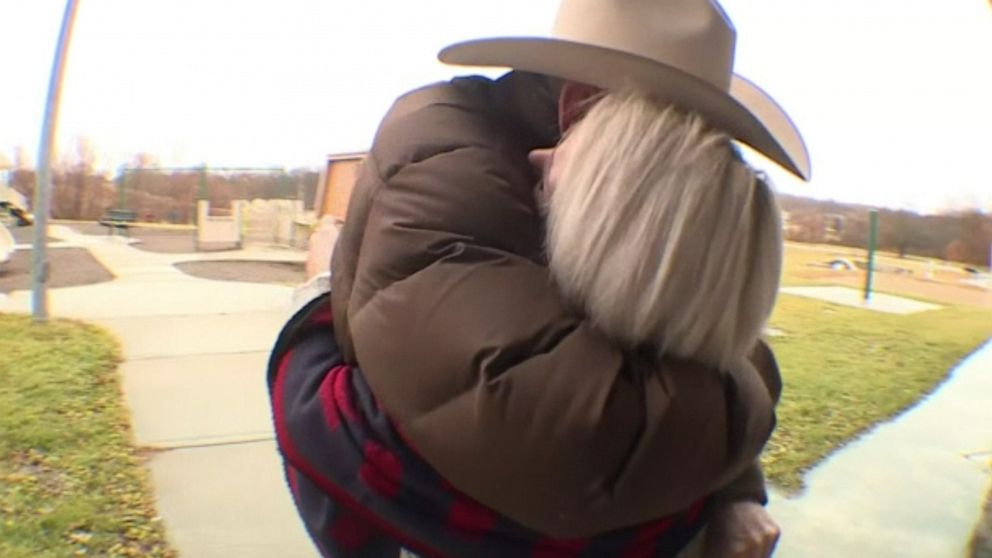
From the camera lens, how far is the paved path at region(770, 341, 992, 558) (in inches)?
90.7

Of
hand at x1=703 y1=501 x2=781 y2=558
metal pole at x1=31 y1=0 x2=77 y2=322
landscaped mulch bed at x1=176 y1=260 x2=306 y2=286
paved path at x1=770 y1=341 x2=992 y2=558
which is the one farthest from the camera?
landscaped mulch bed at x1=176 y1=260 x2=306 y2=286

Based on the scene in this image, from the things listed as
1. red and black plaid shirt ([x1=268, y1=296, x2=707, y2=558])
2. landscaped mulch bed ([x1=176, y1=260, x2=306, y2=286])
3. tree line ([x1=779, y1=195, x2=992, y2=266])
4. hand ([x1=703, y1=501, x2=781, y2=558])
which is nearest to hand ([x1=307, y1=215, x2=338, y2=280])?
red and black plaid shirt ([x1=268, y1=296, x2=707, y2=558])

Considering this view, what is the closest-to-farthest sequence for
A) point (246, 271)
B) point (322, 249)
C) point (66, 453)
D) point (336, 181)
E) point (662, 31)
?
point (662, 31), point (322, 249), point (336, 181), point (66, 453), point (246, 271)

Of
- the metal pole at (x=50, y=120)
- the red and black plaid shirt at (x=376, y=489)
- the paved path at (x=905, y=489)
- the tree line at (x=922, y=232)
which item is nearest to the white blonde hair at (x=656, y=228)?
the red and black plaid shirt at (x=376, y=489)

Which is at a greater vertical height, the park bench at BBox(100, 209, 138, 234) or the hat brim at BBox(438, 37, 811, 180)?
the hat brim at BBox(438, 37, 811, 180)

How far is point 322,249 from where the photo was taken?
32.8 inches

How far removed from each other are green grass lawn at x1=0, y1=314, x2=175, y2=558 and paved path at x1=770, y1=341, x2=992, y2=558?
146 cm

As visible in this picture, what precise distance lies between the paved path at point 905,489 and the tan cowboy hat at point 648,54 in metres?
1.83

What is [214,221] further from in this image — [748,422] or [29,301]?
[748,422]

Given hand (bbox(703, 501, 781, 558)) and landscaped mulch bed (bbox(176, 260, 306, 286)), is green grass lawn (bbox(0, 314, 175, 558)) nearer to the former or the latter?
landscaped mulch bed (bbox(176, 260, 306, 286))

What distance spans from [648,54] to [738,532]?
1.21 feet

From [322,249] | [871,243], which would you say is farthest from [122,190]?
[871,243]

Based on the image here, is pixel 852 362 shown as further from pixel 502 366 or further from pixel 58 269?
pixel 502 366

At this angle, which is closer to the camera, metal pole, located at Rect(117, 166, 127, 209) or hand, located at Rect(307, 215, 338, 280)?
hand, located at Rect(307, 215, 338, 280)
